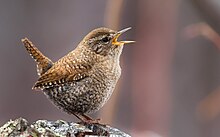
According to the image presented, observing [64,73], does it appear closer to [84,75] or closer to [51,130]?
[84,75]

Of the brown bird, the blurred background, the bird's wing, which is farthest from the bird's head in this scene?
the blurred background

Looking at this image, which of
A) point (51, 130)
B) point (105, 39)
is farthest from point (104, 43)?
point (51, 130)

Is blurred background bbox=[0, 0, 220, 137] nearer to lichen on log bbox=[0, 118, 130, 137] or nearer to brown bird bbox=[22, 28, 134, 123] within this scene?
brown bird bbox=[22, 28, 134, 123]

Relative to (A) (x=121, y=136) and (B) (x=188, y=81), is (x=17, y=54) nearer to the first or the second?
(B) (x=188, y=81)

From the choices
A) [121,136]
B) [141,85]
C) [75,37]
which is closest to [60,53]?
[75,37]

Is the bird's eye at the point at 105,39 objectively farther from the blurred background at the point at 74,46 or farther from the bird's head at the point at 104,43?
the blurred background at the point at 74,46

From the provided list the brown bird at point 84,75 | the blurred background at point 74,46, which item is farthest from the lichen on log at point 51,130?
the blurred background at point 74,46

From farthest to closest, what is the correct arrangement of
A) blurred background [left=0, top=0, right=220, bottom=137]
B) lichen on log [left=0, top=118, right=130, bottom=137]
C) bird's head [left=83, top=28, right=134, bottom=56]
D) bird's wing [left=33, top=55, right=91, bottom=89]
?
blurred background [left=0, top=0, right=220, bottom=137] → bird's head [left=83, top=28, right=134, bottom=56] → bird's wing [left=33, top=55, right=91, bottom=89] → lichen on log [left=0, top=118, right=130, bottom=137]
